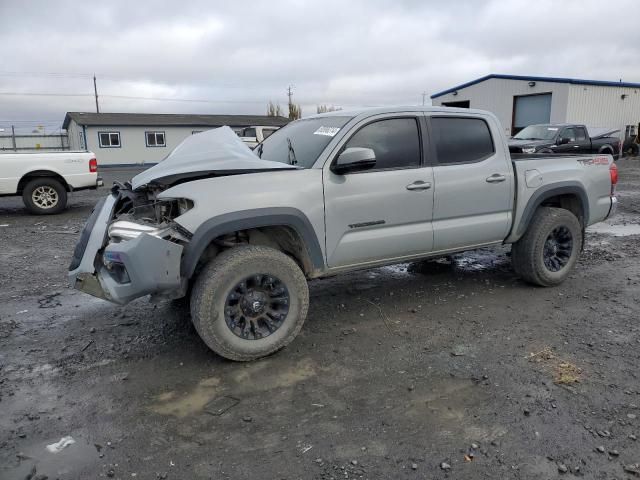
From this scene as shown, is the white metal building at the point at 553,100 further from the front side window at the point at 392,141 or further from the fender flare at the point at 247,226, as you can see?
the fender flare at the point at 247,226

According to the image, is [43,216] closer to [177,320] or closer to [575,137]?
[177,320]

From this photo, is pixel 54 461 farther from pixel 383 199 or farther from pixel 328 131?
pixel 328 131

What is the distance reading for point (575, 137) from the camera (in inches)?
755

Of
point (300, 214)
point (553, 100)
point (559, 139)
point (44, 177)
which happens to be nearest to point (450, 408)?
point (300, 214)

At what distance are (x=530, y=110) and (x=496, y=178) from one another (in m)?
29.6

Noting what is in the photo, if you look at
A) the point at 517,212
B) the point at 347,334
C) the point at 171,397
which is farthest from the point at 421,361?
the point at 517,212

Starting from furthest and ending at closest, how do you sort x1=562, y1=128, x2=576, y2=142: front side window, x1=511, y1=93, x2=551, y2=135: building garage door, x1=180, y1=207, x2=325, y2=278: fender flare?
x1=511, y1=93, x2=551, y2=135: building garage door, x1=562, y1=128, x2=576, y2=142: front side window, x1=180, y1=207, x2=325, y2=278: fender flare

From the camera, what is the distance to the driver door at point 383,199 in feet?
14.2

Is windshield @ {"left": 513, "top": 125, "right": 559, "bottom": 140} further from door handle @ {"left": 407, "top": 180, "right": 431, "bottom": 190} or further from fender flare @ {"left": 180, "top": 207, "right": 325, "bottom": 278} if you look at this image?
fender flare @ {"left": 180, "top": 207, "right": 325, "bottom": 278}

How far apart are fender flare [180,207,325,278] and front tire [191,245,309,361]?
0.18 metres

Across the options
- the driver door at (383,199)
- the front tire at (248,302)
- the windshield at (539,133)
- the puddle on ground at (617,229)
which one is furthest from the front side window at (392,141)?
the windshield at (539,133)

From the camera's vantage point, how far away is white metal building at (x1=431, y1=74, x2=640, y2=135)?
97.0 feet

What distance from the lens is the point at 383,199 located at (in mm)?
4480

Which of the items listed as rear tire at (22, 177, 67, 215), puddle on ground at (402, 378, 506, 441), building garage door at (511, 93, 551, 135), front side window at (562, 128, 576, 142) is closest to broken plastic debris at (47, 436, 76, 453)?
puddle on ground at (402, 378, 506, 441)
